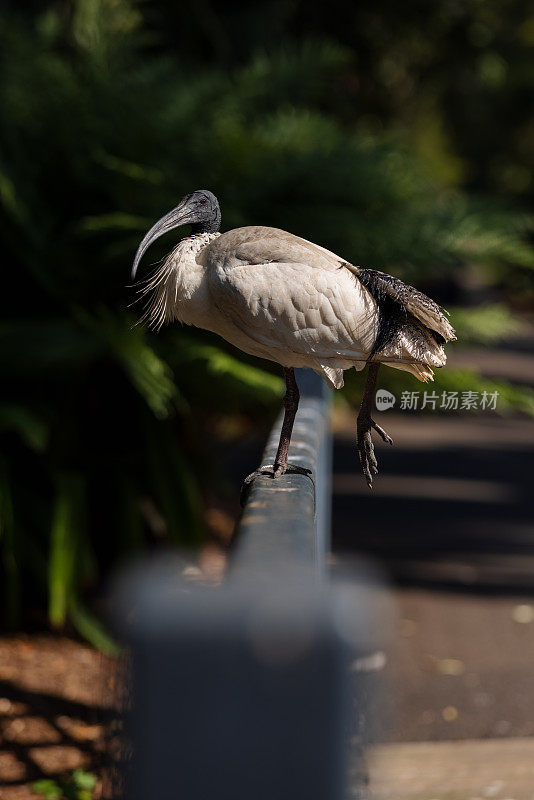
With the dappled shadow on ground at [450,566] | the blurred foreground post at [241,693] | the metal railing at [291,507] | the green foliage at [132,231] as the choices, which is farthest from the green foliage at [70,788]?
the blurred foreground post at [241,693]

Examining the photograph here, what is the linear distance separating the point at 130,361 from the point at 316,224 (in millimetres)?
2052

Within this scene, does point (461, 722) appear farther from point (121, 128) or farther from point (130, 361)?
point (121, 128)

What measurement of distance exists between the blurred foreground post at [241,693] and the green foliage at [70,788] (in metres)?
3.85

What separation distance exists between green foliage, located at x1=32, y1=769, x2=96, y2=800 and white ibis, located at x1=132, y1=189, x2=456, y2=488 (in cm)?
344

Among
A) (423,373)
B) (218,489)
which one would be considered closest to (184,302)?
(423,373)

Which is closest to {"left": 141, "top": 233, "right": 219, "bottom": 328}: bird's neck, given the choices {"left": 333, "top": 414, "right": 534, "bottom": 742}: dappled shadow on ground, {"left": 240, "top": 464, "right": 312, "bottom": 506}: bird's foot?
{"left": 240, "top": 464, "right": 312, "bottom": 506}: bird's foot

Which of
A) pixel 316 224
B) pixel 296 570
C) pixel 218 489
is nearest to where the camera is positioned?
pixel 296 570

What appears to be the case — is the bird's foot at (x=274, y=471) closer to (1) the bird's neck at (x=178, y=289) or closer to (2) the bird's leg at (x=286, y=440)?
(2) the bird's leg at (x=286, y=440)

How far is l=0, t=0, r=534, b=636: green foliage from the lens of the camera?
2.19 metres

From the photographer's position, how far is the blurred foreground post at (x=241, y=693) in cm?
50

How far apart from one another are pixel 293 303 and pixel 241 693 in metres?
0.66

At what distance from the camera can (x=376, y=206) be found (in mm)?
2428

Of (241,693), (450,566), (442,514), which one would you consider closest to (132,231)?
(241,693)

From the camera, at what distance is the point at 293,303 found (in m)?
1.13
